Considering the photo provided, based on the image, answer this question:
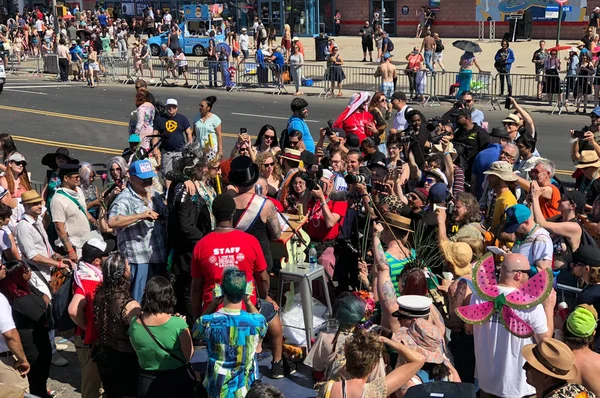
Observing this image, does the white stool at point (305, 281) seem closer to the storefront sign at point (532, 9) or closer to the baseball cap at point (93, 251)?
the baseball cap at point (93, 251)

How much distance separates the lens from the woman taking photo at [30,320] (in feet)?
23.2

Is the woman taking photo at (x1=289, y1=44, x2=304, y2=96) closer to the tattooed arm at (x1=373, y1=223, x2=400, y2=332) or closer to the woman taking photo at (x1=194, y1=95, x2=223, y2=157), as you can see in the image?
the woman taking photo at (x1=194, y1=95, x2=223, y2=157)

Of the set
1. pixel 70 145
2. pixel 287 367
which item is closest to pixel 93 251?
pixel 287 367

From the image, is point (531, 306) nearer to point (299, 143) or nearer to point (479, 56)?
point (299, 143)

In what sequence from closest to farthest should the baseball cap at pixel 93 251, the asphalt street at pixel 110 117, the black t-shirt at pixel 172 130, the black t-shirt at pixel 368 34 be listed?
1. the baseball cap at pixel 93 251
2. the black t-shirt at pixel 172 130
3. the asphalt street at pixel 110 117
4. the black t-shirt at pixel 368 34

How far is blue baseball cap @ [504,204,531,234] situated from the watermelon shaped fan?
129 cm

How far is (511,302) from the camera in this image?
5867 millimetres

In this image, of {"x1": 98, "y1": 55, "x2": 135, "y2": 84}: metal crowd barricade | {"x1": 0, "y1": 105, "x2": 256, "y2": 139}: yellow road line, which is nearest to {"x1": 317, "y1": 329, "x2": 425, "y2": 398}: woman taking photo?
{"x1": 0, "y1": 105, "x2": 256, "y2": 139}: yellow road line

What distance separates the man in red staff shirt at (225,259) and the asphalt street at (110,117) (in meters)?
9.99

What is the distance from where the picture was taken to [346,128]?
12531 mm

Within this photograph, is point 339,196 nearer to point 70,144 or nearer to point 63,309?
point 63,309

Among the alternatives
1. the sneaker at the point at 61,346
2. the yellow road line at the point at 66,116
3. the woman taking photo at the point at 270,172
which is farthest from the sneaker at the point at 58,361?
the yellow road line at the point at 66,116

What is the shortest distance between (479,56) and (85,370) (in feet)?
104

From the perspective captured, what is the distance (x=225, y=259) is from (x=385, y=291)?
4.51ft
